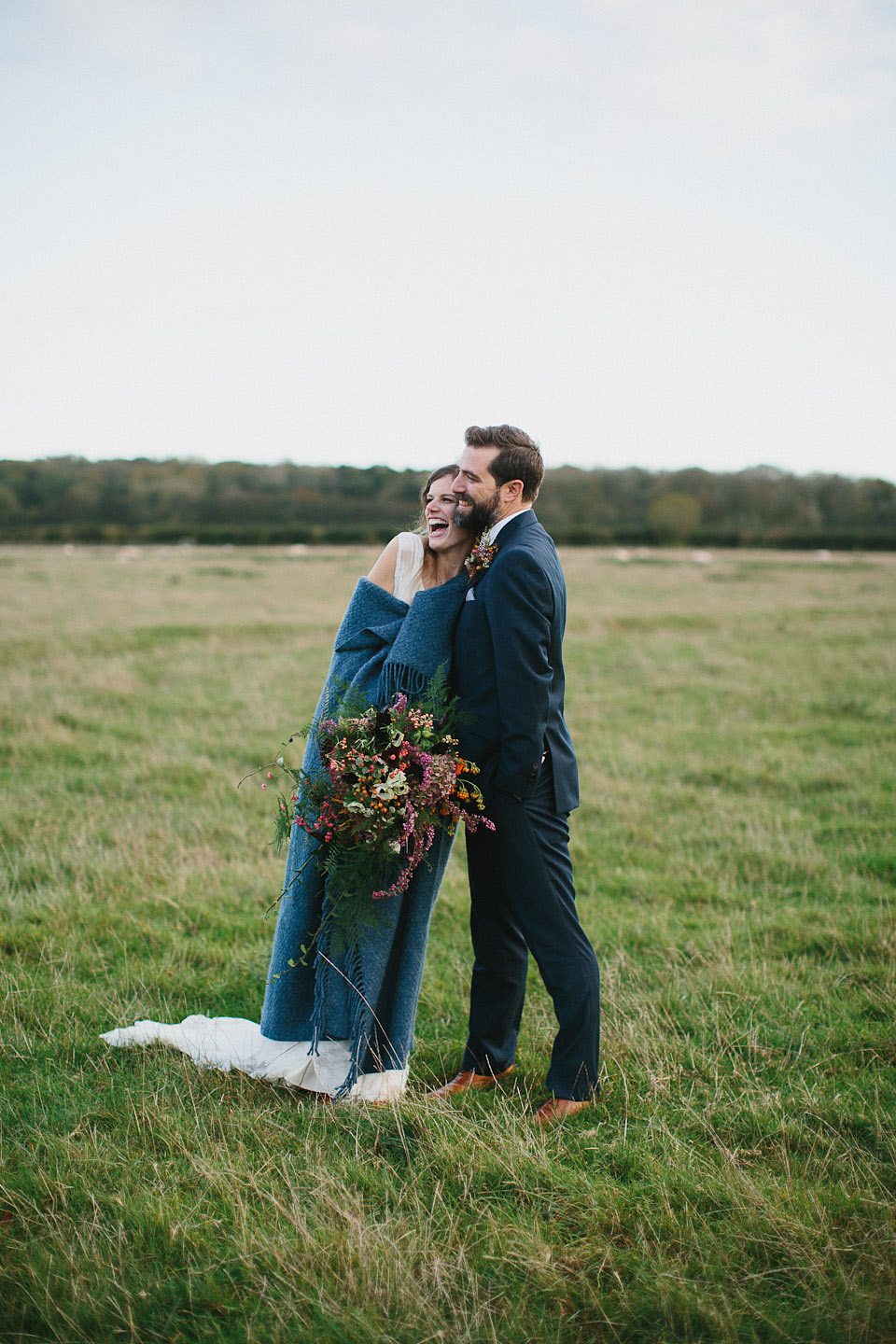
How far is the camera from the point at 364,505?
80750 millimetres

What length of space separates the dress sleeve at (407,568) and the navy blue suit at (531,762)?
0.28 m

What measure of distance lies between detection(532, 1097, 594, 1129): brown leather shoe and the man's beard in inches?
95.3

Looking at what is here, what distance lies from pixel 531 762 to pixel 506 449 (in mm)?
1266

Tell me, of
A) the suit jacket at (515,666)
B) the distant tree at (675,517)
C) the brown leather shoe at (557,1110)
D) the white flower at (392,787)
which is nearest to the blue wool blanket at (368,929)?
the suit jacket at (515,666)

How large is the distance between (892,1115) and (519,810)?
1.98 meters

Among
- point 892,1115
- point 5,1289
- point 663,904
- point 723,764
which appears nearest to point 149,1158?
point 5,1289

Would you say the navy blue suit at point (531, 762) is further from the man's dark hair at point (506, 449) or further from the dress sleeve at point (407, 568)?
the dress sleeve at point (407, 568)

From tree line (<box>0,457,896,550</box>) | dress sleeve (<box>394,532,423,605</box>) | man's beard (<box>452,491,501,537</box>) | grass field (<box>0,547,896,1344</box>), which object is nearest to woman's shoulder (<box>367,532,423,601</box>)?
dress sleeve (<box>394,532,423,605</box>)

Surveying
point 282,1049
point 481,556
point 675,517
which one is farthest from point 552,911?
point 675,517

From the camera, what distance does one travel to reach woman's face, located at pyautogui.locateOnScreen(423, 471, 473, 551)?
3.72 meters

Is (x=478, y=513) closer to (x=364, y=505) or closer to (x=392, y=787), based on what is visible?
(x=392, y=787)

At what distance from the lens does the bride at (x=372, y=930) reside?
12.1 feet

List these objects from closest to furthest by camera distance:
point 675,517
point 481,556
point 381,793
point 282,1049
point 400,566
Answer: point 381,793
point 481,556
point 400,566
point 282,1049
point 675,517

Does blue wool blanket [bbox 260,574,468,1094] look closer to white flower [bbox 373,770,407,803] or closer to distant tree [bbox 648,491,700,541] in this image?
white flower [bbox 373,770,407,803]
